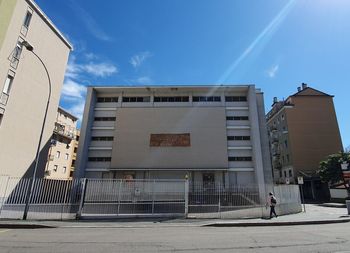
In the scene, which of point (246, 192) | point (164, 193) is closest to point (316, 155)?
point (246, 192)

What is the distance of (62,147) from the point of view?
149ft

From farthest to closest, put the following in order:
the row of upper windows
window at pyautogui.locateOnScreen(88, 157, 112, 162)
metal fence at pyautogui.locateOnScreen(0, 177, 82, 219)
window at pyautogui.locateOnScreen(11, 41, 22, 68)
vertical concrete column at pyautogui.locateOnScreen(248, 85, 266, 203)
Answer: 1. the row of upper windows
2. window at pyautogui.locateOnScreen(88, 157, 112, 162)
3. vertical concrete column at pyautogui.locateOnScreen(248, 85, 266, 203)
4. window at pyautogui.locateOnScreen(11, 41, 22, 68)
5. metal fence at pyautogui.locateOnScreen(0, 177, 82, 219)

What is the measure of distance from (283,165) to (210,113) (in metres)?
23.0

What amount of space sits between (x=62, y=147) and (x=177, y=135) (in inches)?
948

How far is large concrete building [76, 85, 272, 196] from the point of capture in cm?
3372

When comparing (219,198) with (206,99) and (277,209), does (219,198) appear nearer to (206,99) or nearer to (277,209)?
(277,209)

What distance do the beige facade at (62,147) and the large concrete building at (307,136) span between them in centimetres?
4209

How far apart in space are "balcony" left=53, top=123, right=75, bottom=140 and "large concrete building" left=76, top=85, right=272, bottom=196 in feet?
36.3

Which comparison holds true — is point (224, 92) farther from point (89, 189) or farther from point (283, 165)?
point (89, 189)

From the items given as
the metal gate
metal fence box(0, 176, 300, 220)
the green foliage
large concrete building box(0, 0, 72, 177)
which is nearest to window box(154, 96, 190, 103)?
large concrete building box(0, 0, 72, 177)

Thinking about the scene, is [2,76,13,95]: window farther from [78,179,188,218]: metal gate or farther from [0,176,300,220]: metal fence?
[78,179,188,218]: metal gate

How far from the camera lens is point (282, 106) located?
4856 cm

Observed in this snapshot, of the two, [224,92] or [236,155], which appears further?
[224,92]

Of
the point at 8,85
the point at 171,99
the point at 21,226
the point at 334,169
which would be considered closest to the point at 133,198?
the point at 21,226
